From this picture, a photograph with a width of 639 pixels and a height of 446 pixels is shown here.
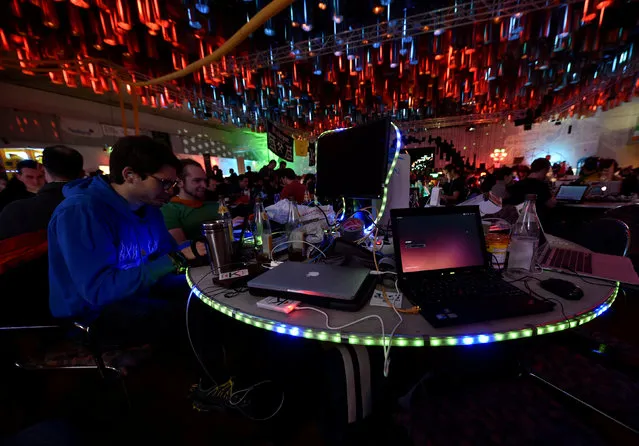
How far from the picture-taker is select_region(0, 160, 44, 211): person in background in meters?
3.06

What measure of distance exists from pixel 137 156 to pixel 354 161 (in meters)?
1.20

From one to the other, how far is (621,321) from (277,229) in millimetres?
A: 3264

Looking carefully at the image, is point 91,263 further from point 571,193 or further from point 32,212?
point 571,193

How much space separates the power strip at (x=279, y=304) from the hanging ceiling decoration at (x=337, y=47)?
355 cm

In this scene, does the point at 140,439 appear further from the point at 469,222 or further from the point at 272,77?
the point at 272,77

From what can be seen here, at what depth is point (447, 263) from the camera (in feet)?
3.24

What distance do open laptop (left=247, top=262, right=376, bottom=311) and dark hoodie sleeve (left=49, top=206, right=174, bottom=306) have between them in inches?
26.6

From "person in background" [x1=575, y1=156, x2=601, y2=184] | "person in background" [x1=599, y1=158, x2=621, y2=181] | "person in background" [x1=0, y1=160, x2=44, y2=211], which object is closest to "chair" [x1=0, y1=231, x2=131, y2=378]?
"person in background" [x1=0, y1=160, x2=44, y2=211]

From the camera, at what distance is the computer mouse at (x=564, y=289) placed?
80cm

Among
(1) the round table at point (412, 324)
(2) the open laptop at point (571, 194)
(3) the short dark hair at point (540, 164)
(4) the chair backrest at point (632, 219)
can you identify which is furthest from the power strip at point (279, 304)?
(2) the open laptop at point (571, 194)

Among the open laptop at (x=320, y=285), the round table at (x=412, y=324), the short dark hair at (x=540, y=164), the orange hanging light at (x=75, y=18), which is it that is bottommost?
the round table at (x=412, y=324)

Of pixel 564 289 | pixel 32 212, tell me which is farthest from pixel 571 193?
pixel 32 212

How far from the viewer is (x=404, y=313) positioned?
0.76 m

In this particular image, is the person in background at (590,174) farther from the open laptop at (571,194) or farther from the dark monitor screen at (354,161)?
the dark monitor screen at (354,161)
